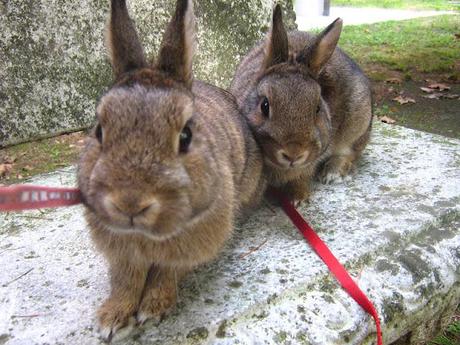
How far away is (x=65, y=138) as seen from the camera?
5270 millimetres

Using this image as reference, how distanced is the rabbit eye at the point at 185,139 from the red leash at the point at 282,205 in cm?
41

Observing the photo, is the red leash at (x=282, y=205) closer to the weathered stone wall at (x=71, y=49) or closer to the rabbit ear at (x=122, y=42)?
the rabbit ear at (x=122, y=42)

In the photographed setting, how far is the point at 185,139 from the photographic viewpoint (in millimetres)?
1836

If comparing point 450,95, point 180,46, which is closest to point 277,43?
point 180,46

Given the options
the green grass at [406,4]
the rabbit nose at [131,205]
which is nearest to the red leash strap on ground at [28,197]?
the rabbit nose at [131,205]

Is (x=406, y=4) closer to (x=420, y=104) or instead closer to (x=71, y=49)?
(x=420, y=104)

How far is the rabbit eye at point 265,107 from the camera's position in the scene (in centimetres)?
290

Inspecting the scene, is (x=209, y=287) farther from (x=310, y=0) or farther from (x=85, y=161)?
(x=310, y=0)

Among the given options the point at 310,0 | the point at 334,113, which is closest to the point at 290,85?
the point at 334,113

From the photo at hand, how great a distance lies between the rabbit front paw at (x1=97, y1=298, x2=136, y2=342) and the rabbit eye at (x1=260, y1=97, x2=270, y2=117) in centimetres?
135

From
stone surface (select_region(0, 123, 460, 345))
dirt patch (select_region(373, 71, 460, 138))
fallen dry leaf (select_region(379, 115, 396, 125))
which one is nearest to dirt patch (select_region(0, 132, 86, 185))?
stone surface (select_region(0, 123, 460, 345))

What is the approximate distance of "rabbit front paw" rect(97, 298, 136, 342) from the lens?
2025 millimetres

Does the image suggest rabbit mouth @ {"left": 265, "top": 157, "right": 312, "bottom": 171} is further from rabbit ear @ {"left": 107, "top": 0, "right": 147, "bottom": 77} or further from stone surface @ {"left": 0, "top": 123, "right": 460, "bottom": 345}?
rabbit ear @ {"left": 107, "top": 0, "right": 147, "bottom": 77}

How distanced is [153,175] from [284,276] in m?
1.08
